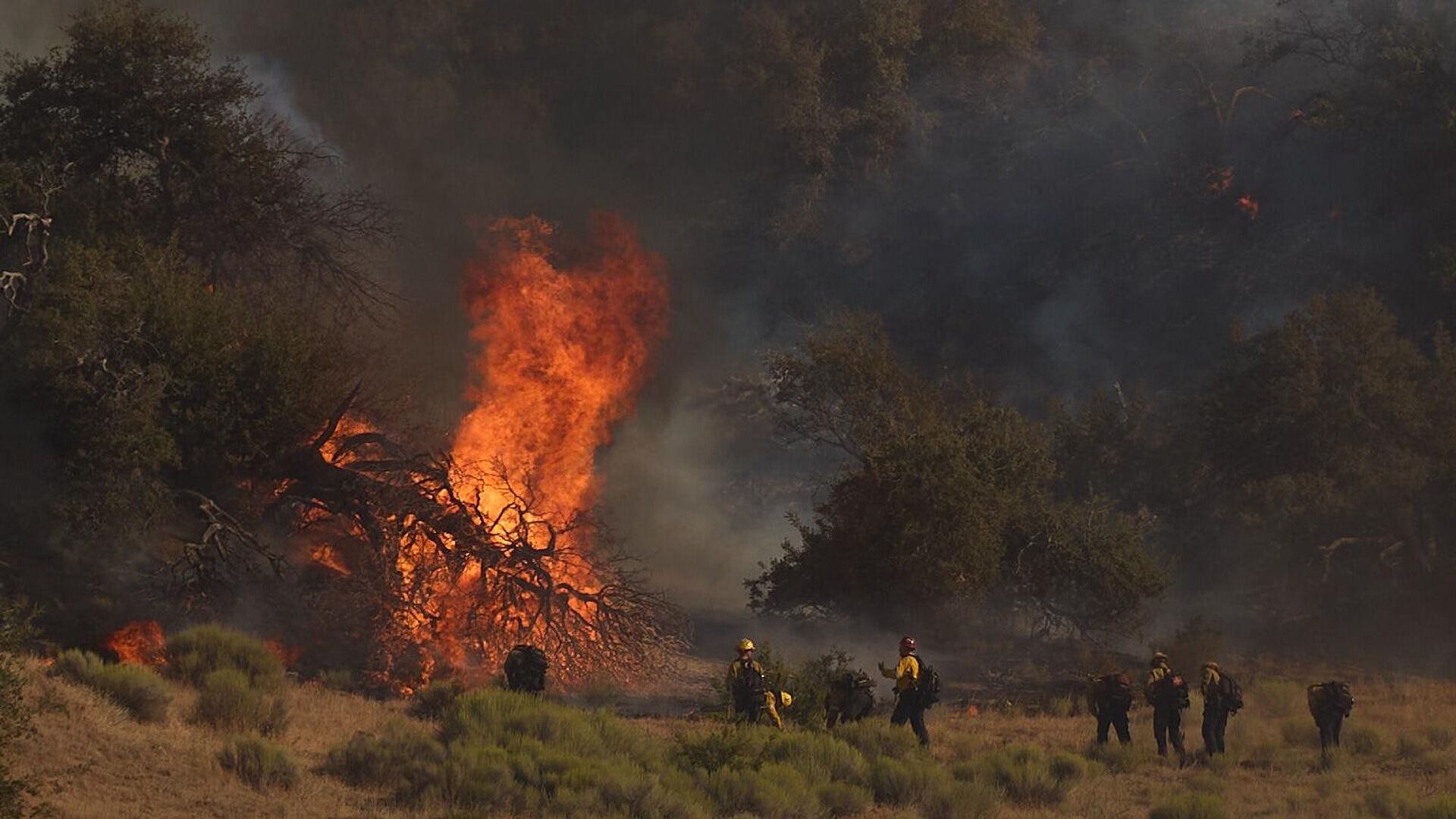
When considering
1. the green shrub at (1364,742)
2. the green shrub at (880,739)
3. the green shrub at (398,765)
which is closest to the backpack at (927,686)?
the green shrub at (880,739)

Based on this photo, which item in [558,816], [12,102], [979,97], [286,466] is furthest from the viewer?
[979,97]

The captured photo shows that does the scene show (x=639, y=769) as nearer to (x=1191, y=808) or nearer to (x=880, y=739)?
(x=880, y=739)

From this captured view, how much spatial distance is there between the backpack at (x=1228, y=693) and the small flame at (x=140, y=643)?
15.5m

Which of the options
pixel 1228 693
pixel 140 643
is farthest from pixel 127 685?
pixel 1228 693

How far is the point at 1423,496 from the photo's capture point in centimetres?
4022

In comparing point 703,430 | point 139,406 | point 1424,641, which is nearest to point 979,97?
point 703,430

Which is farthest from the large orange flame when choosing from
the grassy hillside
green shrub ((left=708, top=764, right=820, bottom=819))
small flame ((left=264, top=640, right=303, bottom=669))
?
green shrub ((left=708, top=764, right=820, bottom=819))

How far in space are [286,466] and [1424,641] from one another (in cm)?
2493

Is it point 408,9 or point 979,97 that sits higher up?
point 408,9

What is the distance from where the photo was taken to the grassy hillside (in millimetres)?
18906

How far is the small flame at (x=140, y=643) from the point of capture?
27047 mm

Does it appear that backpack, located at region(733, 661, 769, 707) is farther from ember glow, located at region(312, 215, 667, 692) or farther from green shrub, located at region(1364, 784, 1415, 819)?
green shrub, located at region(1364, 784, 1415, 819)

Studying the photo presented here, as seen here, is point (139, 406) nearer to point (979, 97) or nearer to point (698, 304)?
point (698, 304)

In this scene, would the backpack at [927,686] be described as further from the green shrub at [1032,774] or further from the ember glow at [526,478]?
the ember glow at [526,478]
